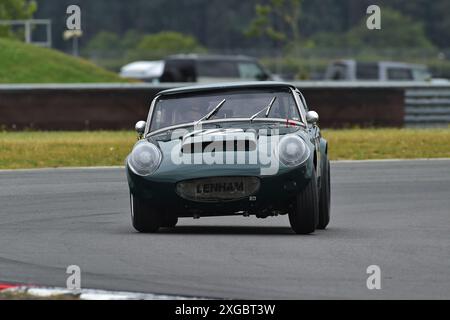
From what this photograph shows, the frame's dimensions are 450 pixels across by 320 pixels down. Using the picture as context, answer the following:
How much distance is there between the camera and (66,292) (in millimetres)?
7645

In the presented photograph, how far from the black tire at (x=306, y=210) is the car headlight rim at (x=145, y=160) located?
3.82ft

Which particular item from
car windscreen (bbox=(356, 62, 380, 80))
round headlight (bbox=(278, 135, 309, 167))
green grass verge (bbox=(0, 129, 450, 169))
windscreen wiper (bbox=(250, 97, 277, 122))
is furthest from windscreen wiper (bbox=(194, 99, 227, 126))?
car windscreen (bbox=(356, 62, 380, 80))

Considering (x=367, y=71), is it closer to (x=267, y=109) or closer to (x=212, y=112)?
(x=267, y=109)

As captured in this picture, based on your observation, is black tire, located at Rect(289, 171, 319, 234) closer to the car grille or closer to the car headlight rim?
the car grille

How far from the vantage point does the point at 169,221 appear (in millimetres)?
11203

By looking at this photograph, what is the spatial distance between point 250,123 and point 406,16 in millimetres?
93994

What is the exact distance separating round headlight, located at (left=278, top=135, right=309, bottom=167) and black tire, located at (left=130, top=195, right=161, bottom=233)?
1.19 m

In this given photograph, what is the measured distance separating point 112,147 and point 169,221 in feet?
34.1

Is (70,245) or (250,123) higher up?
(250,123)

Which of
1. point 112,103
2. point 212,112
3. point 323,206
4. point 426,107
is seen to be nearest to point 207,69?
point 426,107

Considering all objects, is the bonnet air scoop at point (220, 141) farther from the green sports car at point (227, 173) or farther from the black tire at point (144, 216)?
the black tire at point (144, 216)

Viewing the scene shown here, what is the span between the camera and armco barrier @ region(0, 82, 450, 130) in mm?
25609
